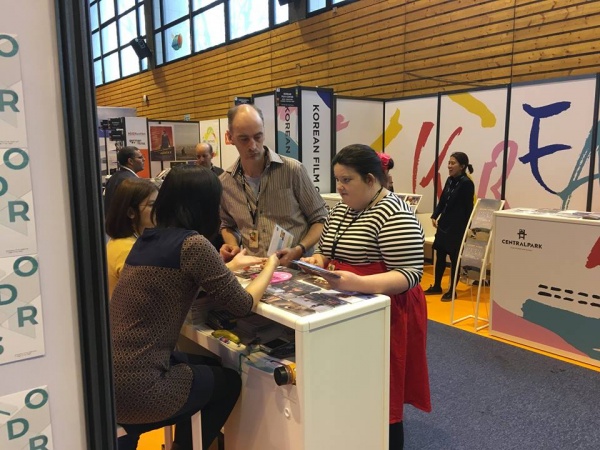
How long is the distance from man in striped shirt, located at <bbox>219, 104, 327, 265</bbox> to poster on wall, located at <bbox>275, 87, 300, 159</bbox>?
3233 mm

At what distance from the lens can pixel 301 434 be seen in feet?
4.76

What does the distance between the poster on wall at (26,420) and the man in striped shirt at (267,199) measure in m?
1.60

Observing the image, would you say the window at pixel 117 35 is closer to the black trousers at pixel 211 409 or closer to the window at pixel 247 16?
the window at pixel 247 16

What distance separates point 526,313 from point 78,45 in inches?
147

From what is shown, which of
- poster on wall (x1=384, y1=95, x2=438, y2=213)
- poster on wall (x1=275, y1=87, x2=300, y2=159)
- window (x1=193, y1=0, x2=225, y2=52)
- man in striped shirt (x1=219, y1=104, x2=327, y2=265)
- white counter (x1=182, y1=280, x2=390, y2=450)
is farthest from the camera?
window (x1=193, y1=0, x2=225, y2=52)

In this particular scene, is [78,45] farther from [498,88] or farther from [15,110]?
[498,88]

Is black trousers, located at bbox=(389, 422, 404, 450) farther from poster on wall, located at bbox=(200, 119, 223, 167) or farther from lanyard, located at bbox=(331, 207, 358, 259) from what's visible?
poster on wall, located at bbox=(200, 119, 223, 167)

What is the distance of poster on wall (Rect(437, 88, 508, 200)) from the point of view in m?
5.41

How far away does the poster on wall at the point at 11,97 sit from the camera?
661mm

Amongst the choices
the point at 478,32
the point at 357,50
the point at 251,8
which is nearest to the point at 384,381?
the point at 478,32

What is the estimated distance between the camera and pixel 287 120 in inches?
221

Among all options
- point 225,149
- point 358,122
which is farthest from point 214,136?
point 358,122

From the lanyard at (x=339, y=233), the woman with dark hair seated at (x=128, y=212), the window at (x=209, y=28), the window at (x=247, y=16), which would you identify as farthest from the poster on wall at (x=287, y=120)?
the window at (x=209, y=28)

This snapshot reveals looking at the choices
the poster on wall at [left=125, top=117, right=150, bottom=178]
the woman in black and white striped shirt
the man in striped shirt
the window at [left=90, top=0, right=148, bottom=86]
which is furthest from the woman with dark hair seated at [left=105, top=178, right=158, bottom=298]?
the window at [left=90, top=0, right=148, bottom=86]
